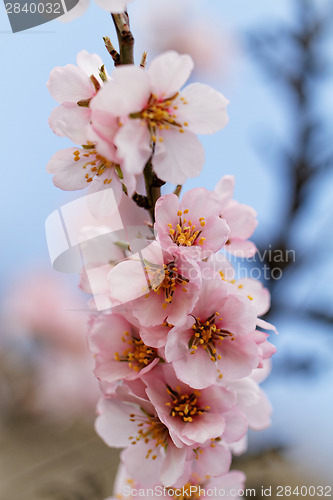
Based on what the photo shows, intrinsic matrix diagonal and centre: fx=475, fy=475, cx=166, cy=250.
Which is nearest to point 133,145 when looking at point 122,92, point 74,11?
point 122,92

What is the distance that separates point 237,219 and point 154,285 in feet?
0.45

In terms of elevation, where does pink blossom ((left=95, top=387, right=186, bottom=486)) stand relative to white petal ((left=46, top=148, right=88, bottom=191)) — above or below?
below

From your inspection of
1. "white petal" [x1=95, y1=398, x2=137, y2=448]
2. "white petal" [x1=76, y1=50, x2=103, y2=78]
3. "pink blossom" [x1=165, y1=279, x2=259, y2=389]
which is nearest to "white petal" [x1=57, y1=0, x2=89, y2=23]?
"white petal" [x1=76, y1=50, x2=103, y2=78]

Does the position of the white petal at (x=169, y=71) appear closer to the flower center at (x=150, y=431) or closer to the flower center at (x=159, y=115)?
the flower center at (x=159, y=115)

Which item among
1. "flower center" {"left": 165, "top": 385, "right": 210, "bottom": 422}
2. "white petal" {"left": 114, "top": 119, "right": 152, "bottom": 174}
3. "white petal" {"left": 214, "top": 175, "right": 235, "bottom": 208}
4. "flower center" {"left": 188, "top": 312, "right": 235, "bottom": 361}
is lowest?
"flower center" {"left": 165, "top": 385, "right": 210, "bottom": 422}

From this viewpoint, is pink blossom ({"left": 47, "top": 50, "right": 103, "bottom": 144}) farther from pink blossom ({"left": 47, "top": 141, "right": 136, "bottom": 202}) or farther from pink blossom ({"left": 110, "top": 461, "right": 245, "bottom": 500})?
pink blossom ({"left": 110, "top": 461, "right": 245, "bottom": 500})

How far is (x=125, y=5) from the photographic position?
0.37 m

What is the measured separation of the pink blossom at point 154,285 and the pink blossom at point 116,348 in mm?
50

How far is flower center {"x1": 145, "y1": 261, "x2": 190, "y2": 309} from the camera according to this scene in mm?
398

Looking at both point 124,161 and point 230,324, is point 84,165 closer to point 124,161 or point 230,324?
point 124,161

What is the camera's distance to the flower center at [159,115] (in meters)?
0.37

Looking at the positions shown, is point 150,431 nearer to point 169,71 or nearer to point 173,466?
point 173,466

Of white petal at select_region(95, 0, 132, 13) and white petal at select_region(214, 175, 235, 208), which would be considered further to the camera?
white petal at select_region(214, 175, 235, 208)

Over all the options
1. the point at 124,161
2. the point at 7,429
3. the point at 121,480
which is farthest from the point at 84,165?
the point at 7,429
